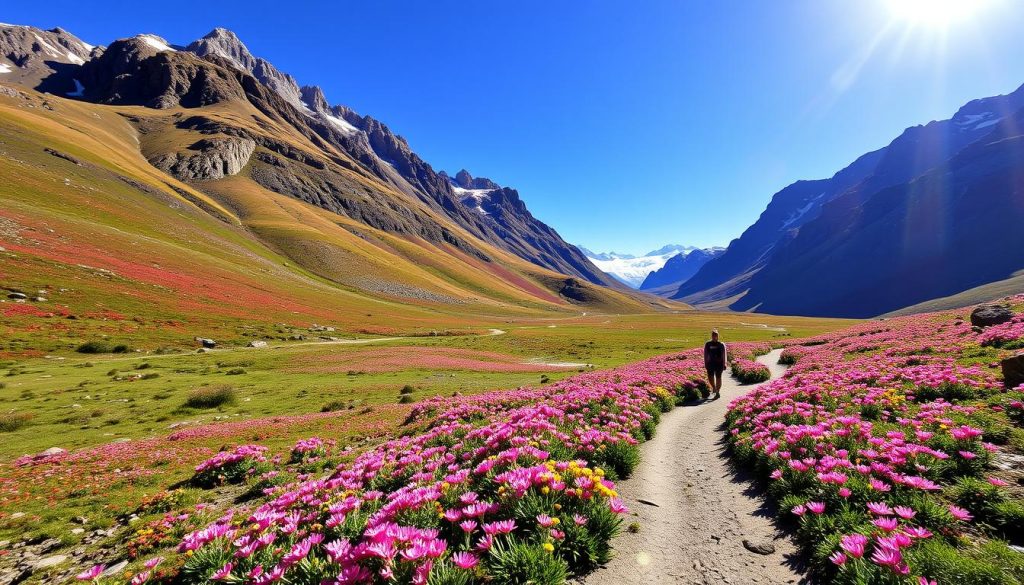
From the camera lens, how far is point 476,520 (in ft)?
18.3

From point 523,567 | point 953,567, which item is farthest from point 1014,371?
point 523,567

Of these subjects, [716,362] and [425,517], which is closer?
[425,517]

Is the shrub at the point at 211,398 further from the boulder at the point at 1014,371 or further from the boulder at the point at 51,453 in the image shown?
the boulder at the point at 1014,371

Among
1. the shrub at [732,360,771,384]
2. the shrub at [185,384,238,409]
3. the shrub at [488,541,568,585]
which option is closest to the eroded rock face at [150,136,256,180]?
the shrub at [185,384,238,409]

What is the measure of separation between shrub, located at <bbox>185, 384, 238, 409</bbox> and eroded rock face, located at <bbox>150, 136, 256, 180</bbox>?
21163 centimetres

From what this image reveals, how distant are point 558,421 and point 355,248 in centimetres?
17293

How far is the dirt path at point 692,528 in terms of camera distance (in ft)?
17.8

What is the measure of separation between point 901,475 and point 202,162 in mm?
247969

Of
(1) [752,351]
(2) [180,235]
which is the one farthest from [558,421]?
(2) [180,235]

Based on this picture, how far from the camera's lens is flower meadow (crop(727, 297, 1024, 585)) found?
4.18 m

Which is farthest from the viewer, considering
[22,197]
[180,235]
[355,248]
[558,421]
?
[355,248]

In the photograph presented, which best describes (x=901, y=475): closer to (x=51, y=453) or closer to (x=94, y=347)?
(x=51, y=453)

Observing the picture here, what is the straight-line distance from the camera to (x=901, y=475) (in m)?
5.88

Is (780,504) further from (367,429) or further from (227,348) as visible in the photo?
(227,348)
